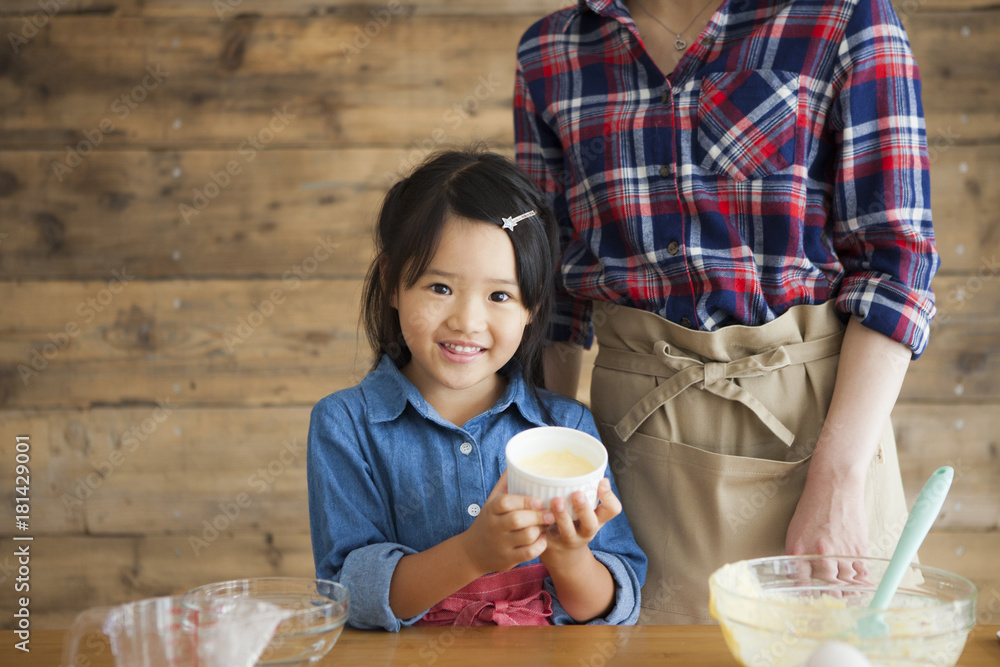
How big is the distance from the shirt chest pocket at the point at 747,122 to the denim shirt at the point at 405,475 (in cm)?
42

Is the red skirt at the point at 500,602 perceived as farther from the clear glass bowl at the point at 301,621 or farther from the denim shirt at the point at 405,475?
the clear glass bowl at the point at 301,621

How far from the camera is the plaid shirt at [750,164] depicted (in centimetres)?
104

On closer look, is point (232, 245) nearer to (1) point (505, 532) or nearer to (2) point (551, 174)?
(2) point (551, 174)

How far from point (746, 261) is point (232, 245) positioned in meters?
1.35

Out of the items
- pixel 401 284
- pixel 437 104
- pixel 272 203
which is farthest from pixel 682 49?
pixel 272 203

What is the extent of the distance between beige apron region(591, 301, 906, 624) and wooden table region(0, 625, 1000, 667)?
1.02 feet

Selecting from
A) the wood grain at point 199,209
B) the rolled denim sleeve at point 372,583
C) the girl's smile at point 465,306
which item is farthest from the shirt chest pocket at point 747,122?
the wood grain at point 199,209

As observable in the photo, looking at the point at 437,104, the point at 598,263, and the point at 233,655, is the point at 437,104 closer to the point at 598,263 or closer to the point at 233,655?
the point at 598,263

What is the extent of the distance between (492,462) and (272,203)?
1.17m

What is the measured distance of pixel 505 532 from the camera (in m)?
→ 0.80

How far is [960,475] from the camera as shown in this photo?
6.63 feet

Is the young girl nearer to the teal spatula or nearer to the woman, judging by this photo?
the woman

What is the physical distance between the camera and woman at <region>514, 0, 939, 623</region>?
3.43 feet

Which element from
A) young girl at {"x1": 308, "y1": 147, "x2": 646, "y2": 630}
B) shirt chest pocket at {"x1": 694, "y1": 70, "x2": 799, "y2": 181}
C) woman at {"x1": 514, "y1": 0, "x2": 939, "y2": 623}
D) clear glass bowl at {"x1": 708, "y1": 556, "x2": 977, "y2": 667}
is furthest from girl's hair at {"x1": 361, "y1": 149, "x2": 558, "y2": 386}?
clear glass bowl at {"x1": 708, "y1": 556, "x2": 977, "y2": 667}
